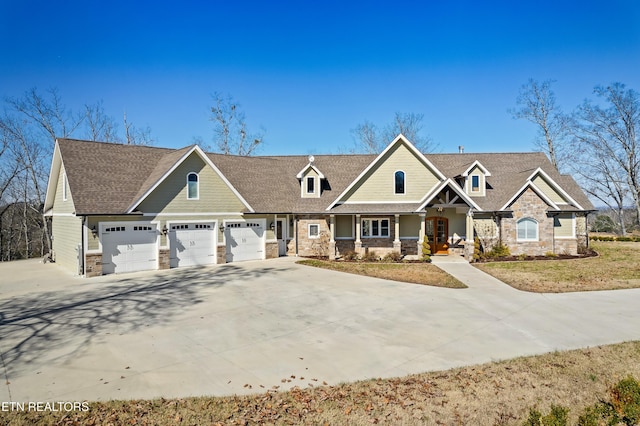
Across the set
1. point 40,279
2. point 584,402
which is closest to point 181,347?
point 584,402

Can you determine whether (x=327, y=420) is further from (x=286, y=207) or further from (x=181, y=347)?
(x=286, y=207)

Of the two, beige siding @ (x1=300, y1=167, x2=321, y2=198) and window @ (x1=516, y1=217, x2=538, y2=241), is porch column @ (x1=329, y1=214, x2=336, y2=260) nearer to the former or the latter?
beige siding @ (x1=300, y1=167, x2=321, y2=198)

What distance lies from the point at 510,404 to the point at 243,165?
2277 cm

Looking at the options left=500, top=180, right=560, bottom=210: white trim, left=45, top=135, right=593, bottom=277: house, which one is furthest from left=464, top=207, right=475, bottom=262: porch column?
left=500, top=180, right=560, bottom=210: white trim

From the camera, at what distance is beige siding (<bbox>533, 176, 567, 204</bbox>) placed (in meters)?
24.7

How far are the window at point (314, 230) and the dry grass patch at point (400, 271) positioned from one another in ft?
9.03

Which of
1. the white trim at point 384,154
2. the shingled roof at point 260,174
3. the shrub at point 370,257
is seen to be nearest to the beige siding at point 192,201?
the shingled roof at point 260,174

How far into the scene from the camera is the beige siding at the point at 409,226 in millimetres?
24062

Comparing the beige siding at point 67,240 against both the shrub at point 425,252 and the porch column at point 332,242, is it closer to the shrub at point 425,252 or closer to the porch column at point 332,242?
the porch column at point 332,242

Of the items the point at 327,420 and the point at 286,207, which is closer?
the point at 327,420

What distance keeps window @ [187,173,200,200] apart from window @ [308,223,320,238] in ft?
24.2

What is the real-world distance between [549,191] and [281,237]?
17593mm

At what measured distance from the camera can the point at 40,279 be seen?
669 inches

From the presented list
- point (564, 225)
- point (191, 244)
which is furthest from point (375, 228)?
point (564, 225)
